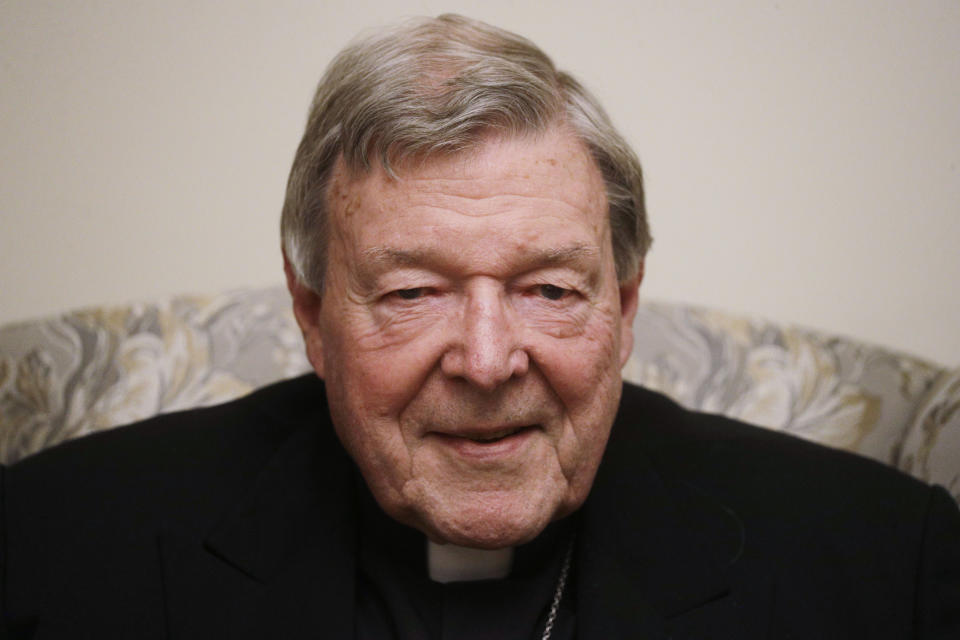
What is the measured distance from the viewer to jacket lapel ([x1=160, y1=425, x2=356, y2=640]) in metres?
1.54

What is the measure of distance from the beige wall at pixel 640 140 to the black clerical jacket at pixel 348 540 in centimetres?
68

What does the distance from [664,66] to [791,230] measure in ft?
1.75

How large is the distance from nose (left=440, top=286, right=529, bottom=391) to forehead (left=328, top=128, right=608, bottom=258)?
0.32 ft

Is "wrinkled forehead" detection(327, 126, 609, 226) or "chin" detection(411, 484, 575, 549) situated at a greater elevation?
"wrinkled forehead" detection(327, 126, 609, 226)

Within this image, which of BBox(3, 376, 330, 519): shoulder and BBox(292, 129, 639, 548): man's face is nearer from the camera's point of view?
BBox(292, 129, 639, 548): man's face

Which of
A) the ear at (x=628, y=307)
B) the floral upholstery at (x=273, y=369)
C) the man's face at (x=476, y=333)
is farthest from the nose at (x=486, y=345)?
the floral upholstery at (x=273, y=369)

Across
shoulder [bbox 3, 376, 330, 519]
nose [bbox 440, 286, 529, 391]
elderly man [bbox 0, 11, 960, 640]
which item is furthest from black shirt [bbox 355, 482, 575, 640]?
nose [bbox 440, 286, 529, 391]

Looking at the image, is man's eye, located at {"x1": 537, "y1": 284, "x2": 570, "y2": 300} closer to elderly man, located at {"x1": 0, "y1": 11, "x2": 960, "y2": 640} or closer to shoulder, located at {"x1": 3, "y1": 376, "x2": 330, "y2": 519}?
elderly man, located at {"x1": 0, "y1": 11, "x2": 960, "y2": 640}

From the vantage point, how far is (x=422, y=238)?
142cm

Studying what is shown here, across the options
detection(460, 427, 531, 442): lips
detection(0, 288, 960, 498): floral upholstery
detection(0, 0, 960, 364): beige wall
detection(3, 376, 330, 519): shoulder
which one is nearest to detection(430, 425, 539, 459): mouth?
detection(460, 427, 531, 442): lips

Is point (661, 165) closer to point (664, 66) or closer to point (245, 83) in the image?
point (664, 66)

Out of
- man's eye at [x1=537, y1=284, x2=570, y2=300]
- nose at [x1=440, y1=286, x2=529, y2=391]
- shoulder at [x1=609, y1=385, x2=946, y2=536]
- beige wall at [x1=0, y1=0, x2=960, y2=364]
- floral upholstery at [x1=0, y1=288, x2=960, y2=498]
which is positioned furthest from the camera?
beige wall at [x1=0, y1=0, x2=960, y2=364]

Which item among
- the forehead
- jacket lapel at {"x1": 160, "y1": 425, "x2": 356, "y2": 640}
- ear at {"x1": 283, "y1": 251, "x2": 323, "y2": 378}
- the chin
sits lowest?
jacket lapel at {"x1": 160, "y1": 425, "x2": 356, "y2": 640}

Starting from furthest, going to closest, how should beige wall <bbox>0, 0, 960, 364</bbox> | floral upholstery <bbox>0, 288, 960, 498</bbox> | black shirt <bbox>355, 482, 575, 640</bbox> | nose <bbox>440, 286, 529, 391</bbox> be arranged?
1. beige wall <bbox>0, 0, 960, 364</bbox>
2. floral upholstery <bbox>0, 288, 960, 498</bbox>
3. black shirt <bbox>355, 482, 575, 640</bbox>
4. nose <bbox>440, 286, 529, 391</bbox>
